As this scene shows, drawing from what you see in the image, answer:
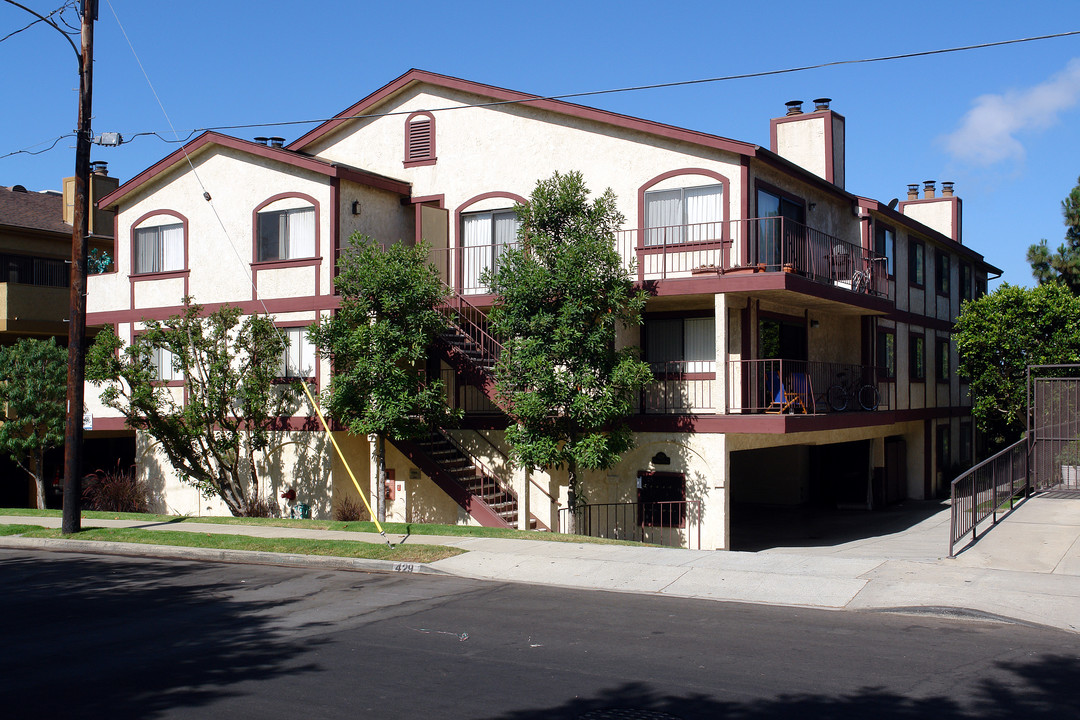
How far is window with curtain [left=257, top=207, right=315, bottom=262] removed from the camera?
2248 centimetres

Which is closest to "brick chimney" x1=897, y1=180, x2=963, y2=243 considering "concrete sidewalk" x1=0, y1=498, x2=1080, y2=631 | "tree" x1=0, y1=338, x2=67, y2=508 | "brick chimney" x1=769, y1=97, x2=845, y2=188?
"brick chimney" x1=769, y1=97, x2=845, y2=188

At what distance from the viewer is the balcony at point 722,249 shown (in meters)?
19.3

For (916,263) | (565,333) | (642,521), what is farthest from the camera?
(916,263)

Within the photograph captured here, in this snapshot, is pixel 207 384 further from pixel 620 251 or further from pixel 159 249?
pixel 620 251

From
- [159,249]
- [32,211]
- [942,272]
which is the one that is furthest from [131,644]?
[942,272]

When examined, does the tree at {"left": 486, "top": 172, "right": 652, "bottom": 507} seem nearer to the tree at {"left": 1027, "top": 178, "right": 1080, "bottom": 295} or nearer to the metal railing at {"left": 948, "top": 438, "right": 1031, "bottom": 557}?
the metal railing at {"left": 948, "top": 438, "right": 1031, "bottom": 557}

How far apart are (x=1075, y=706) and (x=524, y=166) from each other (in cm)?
1707

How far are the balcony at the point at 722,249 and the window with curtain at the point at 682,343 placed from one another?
1.23m

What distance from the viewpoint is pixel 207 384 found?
2117cm

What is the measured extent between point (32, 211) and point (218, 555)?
21.2m

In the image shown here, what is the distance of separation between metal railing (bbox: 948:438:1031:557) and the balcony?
514 centimetres

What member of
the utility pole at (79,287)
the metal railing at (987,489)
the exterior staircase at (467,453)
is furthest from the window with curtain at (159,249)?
the metal railing at (987,489)

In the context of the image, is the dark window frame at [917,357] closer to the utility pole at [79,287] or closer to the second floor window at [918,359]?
the second floor window at [918,359]

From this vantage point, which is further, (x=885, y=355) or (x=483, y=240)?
(x=885, y=355)
